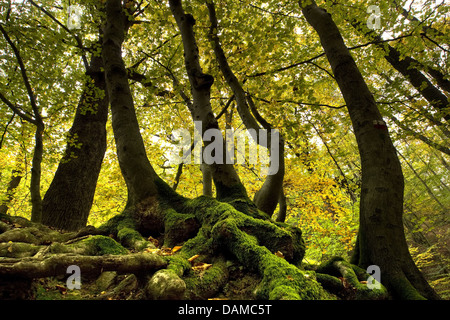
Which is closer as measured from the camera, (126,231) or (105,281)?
(105,281)

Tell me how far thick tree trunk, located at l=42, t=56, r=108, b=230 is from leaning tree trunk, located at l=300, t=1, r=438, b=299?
18.2ft

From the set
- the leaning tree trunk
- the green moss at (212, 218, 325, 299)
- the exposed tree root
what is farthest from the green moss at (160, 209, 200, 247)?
the leaning tree trunk

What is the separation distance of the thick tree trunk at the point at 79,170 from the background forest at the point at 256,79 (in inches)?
15.5

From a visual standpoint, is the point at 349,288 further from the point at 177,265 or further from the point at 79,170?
the point at 79,170

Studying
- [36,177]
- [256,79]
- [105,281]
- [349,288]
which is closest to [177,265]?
[105,281]

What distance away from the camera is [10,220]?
9.44 feet

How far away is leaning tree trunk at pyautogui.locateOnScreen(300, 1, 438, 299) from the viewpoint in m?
2.54

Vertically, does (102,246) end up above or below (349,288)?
above

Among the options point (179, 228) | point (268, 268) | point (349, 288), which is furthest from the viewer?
point (179, 228)

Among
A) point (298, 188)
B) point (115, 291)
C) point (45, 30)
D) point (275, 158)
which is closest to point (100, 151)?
point (45, 30)

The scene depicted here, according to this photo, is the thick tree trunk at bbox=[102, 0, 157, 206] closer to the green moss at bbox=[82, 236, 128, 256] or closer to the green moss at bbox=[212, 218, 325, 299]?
the green moss at bbox=[82, 236, 128, 256]

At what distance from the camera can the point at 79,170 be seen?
18.2ft

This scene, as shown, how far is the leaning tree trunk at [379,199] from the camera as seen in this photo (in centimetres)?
254

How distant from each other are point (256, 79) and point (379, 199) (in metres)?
4.50
